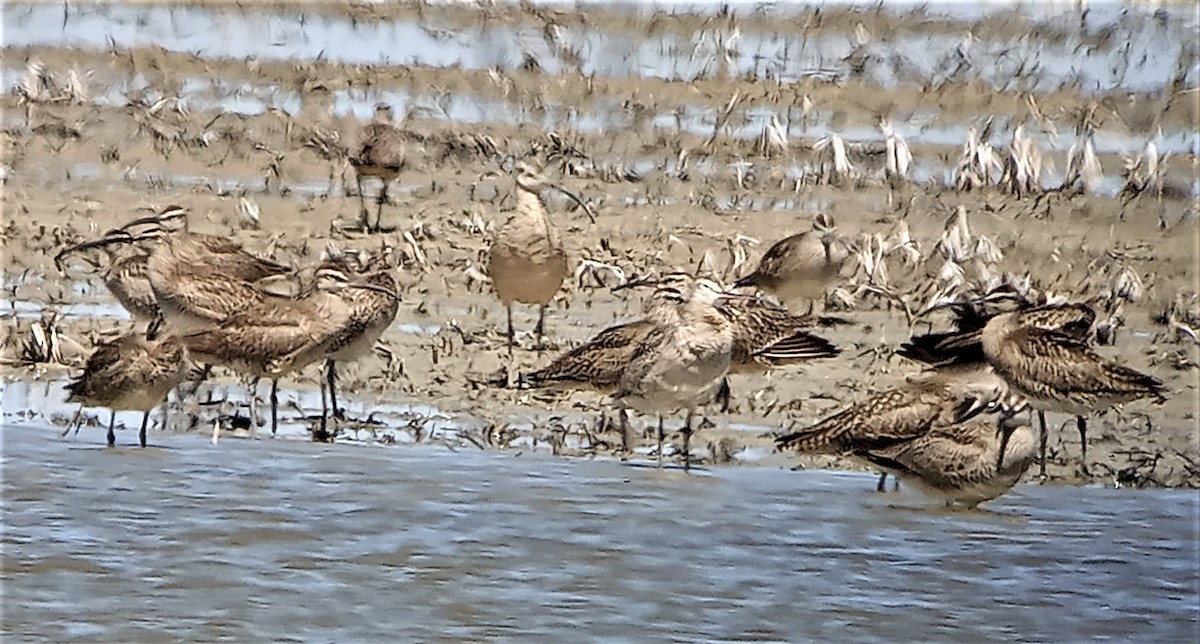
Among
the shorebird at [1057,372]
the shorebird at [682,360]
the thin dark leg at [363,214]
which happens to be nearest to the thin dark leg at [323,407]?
the thin dark leg at [363,214]

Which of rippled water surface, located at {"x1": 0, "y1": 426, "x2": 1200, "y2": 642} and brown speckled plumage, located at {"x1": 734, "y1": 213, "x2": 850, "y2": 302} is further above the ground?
brown speckled plumage, located at {"x1": 734, "y1": 213, "x2": 850, "y2": 302}

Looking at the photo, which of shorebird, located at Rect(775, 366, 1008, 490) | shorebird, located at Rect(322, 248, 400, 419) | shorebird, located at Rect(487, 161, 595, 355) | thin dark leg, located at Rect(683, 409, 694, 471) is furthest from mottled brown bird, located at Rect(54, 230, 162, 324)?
shorebird, located at Rect(775, 366, 1008, 490)

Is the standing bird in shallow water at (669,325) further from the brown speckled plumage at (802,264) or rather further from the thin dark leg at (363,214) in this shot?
the thin dark leg at (363,214)

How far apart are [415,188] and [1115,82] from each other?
1473 millimetres

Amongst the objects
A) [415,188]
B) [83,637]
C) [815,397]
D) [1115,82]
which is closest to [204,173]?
[415,188]

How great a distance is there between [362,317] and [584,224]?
489mm

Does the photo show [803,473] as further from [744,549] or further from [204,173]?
[204,173]

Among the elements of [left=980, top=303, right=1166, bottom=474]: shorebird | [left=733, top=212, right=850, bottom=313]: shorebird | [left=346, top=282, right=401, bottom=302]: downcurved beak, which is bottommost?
Answer: [left=980, top=303, right=1166, bottom=474]: shorebird

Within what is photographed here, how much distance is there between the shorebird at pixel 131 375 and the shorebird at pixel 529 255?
0.66 m

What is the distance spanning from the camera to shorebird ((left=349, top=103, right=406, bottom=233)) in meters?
3.58

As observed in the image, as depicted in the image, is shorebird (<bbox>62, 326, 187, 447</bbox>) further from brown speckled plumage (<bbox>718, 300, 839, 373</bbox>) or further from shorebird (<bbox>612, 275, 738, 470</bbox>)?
brown speckled plumage (<bbox>718, 300, 839, 373</bbox>)

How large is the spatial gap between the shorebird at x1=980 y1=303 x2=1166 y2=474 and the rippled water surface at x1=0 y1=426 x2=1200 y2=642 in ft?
0.60

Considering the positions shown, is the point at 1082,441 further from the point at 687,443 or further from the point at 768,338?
the point at 687,443

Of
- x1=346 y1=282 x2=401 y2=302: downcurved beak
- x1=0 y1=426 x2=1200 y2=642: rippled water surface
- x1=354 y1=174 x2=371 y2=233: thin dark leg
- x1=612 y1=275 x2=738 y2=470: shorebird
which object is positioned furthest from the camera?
x1=354 y1=174 x2=371 y2=233: thin dark leg
